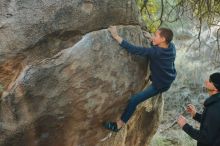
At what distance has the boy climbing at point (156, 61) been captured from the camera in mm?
5961

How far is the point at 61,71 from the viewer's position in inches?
221

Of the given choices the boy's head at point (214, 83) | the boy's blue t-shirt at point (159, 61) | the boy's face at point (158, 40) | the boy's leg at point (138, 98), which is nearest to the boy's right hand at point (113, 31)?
the boy's blue t-shirt at point (159, 61)

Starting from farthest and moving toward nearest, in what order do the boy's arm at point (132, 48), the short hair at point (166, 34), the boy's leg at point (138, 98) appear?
1. the boy's leg at point (138, 98)
2. the short hair at point (166, 34)
3. the boy's arm at point (132, 48)

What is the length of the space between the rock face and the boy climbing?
11cm

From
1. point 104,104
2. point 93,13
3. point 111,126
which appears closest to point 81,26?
point 93,13

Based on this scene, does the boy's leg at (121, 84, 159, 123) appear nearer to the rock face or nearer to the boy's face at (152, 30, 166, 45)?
the rock face

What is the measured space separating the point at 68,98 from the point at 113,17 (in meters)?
1.26

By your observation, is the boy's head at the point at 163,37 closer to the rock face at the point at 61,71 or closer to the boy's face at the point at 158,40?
the boy's face at the point at 158,40

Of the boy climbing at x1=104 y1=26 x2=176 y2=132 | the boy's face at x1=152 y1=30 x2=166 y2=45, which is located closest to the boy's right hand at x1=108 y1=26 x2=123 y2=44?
the boy climbing at x1=104 y1=26 x2=176 y2=132

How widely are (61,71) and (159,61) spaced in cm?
132

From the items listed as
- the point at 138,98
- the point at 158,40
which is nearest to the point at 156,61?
the point at 158,40

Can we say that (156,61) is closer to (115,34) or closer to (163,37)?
(163,37)

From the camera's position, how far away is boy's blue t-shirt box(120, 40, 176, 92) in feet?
19.5

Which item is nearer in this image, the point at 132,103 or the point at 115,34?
the point at 115,34
